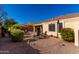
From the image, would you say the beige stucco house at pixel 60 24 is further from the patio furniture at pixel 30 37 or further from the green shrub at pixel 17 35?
the green shrub at pixel 17 35

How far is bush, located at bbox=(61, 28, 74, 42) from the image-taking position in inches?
409

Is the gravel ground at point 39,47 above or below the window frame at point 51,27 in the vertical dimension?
below

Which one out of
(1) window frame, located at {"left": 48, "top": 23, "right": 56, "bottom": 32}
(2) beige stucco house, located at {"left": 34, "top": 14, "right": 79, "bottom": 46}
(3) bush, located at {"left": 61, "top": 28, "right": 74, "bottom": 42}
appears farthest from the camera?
(1) window frame, located at {"left": 48, "top": 23, "right": 56, "bottom": 32}

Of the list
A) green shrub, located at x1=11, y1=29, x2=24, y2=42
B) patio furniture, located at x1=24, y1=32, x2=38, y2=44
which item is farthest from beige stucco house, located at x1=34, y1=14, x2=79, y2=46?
green shrub, located at x1=11, y1=29, x2=24, y2=42

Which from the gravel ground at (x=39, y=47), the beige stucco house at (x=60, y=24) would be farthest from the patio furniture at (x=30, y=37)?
the beige stucco house at (x=60, y=24)

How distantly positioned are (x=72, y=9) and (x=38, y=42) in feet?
8.42

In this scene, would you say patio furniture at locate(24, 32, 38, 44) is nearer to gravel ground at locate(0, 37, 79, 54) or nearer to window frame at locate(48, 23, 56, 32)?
gravel ground at locate(0, 37, 79, 54)

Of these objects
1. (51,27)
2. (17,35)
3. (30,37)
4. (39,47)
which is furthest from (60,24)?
(17,35)

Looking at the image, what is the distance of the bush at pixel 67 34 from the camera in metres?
10.4

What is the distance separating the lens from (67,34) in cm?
1112

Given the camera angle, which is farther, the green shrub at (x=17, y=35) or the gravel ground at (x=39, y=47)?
the green shrub at (x=17, y=35)

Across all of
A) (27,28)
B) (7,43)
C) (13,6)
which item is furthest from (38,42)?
(13,6)
